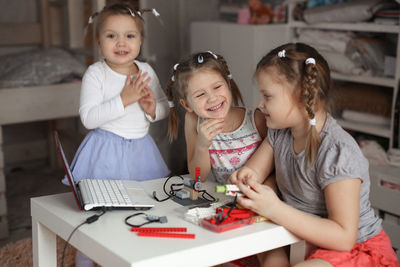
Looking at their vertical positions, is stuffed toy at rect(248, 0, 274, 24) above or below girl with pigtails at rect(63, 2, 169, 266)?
above

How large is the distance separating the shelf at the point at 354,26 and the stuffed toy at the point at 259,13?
6.1 inches

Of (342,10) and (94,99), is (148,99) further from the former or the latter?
(342,10)

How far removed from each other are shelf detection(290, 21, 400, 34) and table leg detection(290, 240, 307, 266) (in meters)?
1.40

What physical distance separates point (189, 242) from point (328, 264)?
1.24 feet

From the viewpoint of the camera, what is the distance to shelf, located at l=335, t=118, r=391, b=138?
263cm

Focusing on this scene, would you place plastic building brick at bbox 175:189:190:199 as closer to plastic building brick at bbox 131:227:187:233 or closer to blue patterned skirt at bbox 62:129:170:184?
plastic building brick at bbox 131:227:187:233

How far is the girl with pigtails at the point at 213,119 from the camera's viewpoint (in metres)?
1.77

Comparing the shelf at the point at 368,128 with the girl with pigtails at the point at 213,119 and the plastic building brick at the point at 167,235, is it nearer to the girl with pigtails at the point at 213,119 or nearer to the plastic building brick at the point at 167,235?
the girl with pigtails at the point at 213,119

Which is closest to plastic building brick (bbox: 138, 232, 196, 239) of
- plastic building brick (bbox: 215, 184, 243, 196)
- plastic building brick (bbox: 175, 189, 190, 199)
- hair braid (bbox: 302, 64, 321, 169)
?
plastic building brick (bbox: 215, 184, 243, 196)

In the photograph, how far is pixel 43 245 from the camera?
1602mm

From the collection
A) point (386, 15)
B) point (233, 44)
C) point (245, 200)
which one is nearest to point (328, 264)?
point (245, 200)

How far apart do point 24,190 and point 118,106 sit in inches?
68.4

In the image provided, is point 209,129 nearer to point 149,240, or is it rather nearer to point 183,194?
point 183,194

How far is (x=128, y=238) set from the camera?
4.22ft
